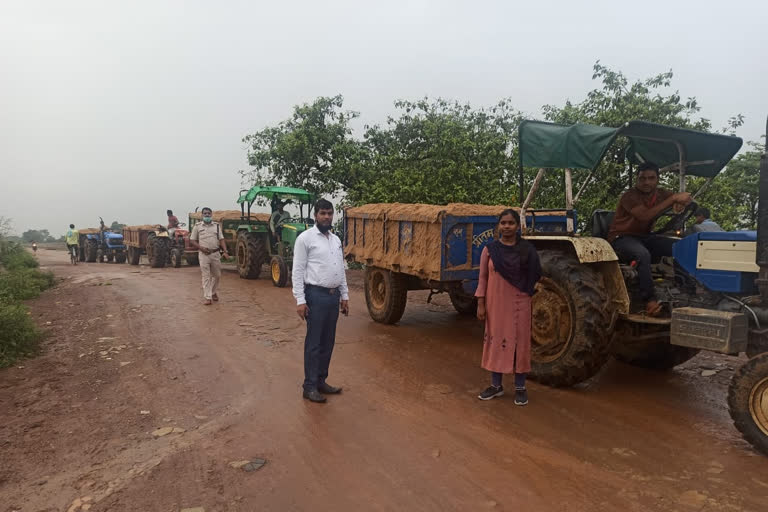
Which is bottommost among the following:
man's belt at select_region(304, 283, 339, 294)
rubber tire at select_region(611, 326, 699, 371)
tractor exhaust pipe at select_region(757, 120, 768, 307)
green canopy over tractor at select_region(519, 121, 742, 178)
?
rubber tire at select_region(611, 326, 699, 371)

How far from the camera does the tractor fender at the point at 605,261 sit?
4566 mm

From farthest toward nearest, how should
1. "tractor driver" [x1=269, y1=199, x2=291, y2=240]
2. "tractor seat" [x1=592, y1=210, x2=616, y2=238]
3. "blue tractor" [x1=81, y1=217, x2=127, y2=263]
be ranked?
1. "blue tractor" [x1=81, y1=217, x2=127, y2=263]
2. "tractor driver" [x1=269, y1=199, x2=291, y2=240]
3. "tractor seat" [x1=592, y1=210, x2=616, y2=238]

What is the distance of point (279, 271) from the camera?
12.2 metres

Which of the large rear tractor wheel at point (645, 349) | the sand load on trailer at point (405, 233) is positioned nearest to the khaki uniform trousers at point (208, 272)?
the sand load on trailer at point (405, 233)

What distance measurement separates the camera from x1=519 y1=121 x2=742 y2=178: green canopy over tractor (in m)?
4.70

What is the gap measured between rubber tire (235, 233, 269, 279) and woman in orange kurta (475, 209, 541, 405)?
32.2 feet

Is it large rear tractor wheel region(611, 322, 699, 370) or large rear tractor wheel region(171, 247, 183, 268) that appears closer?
large rear tractor wheel region(611, 322, 699, 370)

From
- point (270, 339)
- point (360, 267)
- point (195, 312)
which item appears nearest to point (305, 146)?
point (360, 267)

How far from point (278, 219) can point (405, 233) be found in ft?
22.6

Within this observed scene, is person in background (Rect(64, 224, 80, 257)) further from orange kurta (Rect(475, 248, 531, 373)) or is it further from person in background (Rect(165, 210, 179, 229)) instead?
orange kurta (Rect(475, 248, 531, 373))

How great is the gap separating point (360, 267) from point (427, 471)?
510 inches

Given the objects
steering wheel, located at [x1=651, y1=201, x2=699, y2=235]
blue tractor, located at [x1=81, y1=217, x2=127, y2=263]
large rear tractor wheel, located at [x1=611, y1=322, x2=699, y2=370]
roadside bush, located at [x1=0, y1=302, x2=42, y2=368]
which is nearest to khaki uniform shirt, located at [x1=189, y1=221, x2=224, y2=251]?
roadside bush, located at [x1=0, y1=302, x2=42, y2=368]

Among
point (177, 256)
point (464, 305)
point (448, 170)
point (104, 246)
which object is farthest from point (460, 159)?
point (104, 246)

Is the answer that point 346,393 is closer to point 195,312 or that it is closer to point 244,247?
point 195,312
